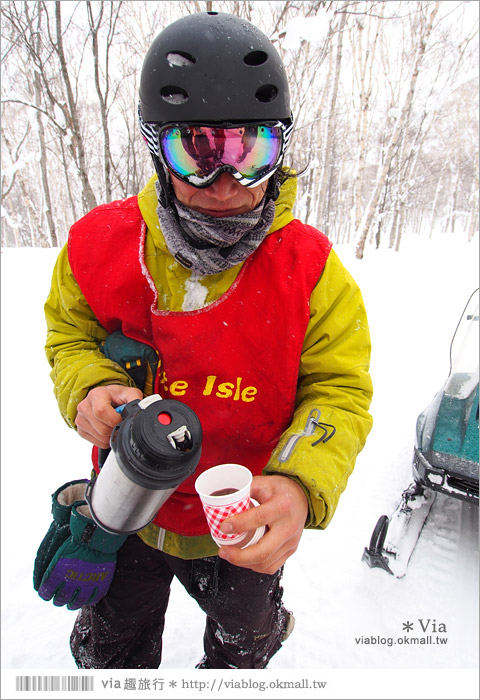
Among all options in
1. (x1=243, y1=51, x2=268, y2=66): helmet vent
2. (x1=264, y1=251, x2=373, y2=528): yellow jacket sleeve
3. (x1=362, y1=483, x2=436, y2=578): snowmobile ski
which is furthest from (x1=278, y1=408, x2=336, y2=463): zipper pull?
(x1=362, y1=483, x2=436, y2=578): snowmobile ski

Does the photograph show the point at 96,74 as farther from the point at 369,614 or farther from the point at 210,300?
the point at 369,614

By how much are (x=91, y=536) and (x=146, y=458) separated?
2.59ft

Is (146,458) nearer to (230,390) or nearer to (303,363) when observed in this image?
(230,390)

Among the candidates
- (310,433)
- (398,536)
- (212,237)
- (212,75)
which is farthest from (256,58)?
(398,536)

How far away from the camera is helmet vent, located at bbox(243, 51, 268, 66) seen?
1.29 metres

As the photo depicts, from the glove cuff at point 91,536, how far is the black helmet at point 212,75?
5.02 feet

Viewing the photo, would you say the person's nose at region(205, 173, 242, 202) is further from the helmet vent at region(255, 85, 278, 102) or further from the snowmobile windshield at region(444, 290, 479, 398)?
the snowmobile windshield at region(444, 290, 479, 398)

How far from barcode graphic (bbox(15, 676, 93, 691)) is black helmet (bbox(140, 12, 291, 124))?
197cm

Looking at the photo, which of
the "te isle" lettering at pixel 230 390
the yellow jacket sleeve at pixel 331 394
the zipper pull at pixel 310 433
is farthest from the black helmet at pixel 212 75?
the zipper pull at pixel 310 433

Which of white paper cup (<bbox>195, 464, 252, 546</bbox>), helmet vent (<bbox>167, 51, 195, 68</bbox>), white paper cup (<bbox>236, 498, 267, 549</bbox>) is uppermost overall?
helmet vent (<bbox>167, 51, 195, 68</bbox>)

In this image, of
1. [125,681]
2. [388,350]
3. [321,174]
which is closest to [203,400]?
[125,681]

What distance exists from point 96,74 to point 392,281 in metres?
8.59

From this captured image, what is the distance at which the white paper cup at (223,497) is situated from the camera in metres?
0.87

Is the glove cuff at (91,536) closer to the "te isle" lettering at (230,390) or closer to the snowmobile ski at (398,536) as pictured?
the "te isle" lettering at (230,390)
